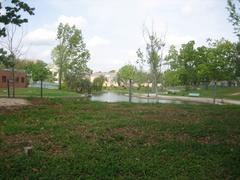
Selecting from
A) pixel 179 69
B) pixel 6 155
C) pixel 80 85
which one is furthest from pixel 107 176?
pixel 179 69

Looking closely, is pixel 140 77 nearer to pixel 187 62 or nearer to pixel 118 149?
pixel 187 62

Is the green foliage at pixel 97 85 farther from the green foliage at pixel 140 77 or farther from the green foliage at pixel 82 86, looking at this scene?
the green foliage at pixel 140 77

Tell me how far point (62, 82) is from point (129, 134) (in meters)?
46.4

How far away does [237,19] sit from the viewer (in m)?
20.4

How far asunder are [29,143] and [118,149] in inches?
75.9

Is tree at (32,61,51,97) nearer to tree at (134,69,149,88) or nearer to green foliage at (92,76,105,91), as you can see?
green foliage at (92,76,105,91)

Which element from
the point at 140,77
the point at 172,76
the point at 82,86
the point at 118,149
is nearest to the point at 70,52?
the point at 82,86

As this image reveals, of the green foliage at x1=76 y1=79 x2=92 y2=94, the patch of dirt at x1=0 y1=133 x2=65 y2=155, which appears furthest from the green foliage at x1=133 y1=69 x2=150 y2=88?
the patch of dirt at x1=0 y1=133 x2=65 y2=155

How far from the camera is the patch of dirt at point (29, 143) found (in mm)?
5746

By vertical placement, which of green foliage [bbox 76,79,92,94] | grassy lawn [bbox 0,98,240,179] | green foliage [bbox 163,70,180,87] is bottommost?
grassy lawn [bbox 0,98,240,179]

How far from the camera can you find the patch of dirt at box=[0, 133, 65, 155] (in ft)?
18.9

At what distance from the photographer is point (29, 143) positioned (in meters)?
6.23

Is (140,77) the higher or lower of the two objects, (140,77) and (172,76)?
the higher

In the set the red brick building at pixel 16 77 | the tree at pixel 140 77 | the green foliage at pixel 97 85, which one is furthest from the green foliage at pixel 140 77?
the red brick building at pixel 16 77
